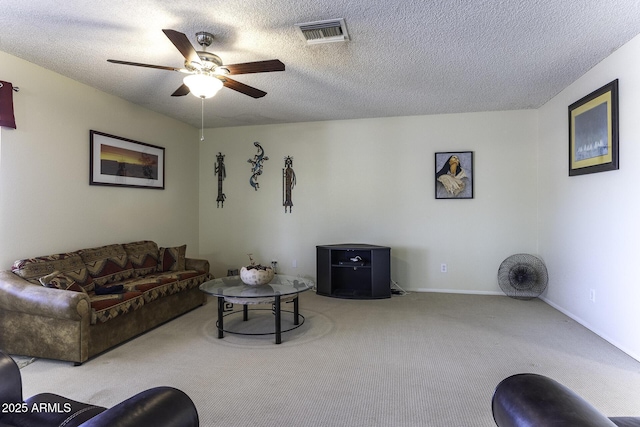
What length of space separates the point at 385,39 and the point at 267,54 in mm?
991

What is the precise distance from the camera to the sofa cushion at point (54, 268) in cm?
271

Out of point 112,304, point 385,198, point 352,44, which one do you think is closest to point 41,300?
point 112,304

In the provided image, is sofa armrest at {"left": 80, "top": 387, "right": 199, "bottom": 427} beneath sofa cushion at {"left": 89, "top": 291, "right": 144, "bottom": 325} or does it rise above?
above

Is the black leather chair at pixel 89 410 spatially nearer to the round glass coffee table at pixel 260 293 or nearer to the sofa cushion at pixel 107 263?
the round glass coffee table at pixel 260 293

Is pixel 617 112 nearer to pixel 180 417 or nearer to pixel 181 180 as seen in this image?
pixel 180 417

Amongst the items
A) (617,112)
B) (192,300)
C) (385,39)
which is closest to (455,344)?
(617,112)

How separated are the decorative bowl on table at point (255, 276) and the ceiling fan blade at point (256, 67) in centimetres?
176

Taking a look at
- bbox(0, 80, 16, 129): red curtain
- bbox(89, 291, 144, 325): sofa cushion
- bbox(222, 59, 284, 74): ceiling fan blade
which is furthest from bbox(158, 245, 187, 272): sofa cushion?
bbox(222, 59, 284, 74): ceiling fan blade

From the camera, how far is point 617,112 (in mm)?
2789

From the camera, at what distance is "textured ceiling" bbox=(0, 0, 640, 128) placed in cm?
215

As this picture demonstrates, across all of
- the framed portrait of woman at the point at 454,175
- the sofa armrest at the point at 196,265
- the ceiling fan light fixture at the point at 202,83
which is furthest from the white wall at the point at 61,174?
the framed portrait of woman at the point at 454,175

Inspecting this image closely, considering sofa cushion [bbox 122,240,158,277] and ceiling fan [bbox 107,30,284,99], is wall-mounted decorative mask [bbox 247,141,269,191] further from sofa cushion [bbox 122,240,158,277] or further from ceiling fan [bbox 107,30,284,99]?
ceiling fan [bbox 107,30,284,99]

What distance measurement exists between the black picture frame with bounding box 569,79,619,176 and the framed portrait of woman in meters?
1.21

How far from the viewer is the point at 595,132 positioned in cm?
308
